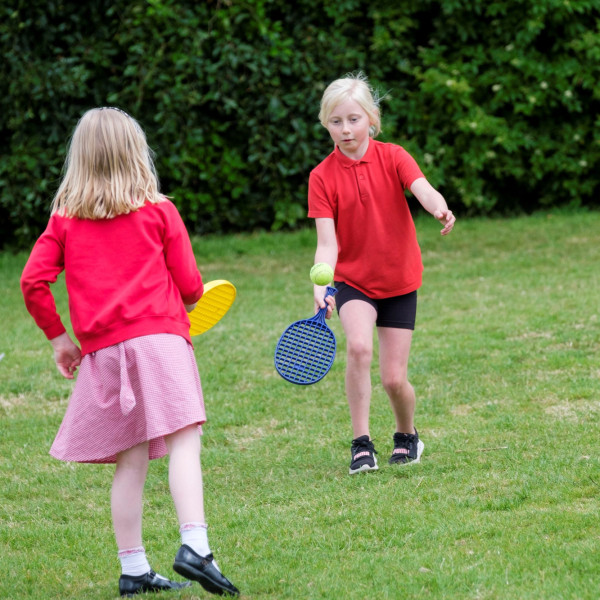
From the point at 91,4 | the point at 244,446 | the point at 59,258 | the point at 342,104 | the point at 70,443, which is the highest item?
the point at 91,4

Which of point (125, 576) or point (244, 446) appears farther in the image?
point (244, 446)

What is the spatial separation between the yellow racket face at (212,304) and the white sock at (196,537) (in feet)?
3.06

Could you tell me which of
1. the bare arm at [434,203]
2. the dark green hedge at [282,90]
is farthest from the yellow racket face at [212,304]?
the dark green hedge at [282,90]

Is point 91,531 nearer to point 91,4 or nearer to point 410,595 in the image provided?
point 410,595

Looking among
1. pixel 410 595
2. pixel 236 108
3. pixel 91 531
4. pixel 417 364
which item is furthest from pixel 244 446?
pixel 236 108

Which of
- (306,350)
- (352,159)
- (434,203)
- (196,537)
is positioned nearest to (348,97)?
(352,159)

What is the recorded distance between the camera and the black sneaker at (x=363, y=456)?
4.25 meters

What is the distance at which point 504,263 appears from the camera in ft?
29.5

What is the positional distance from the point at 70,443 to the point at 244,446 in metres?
1.92

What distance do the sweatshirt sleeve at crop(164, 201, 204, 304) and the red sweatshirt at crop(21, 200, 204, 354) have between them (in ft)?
0.05

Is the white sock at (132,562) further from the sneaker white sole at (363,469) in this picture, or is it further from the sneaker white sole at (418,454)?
the sneaker white sole at (418,454)

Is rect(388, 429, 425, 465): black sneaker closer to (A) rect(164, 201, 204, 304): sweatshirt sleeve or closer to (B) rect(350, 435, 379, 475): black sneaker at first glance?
(B) rect(350, 435, 379, 475): black sneaker

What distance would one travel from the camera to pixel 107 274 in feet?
9.82

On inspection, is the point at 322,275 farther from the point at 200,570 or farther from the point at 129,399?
the point at 200,570
